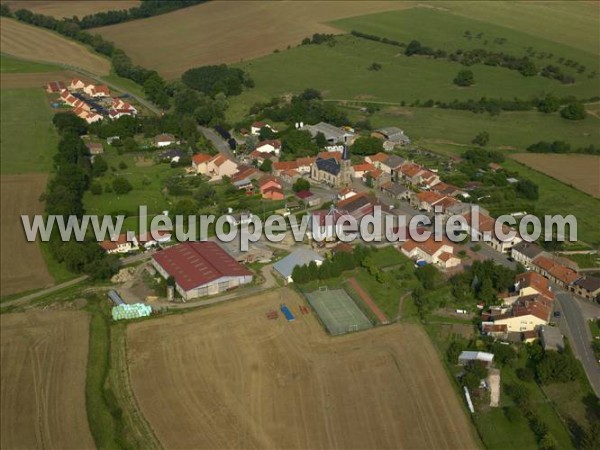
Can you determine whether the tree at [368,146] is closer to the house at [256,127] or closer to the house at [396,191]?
the house at [396,191]

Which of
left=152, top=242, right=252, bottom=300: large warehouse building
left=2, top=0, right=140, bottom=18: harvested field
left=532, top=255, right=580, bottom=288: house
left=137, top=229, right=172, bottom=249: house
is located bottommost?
left=2, top=0, right=140, bottom=18: harvested field

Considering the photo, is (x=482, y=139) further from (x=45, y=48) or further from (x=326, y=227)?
(x=45, y=48)

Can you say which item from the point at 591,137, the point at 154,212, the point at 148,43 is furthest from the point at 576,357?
the point at 148,43

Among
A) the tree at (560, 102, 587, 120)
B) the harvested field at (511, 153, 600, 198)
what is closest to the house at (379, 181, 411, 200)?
the harvested field at (511, 153, 600, 198)

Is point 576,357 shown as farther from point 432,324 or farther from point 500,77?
point 500,77

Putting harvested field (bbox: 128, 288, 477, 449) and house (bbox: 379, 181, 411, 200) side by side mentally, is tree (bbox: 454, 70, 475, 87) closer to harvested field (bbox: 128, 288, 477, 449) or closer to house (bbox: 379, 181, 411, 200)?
house (bbox: 379, 181, 411, 200)
